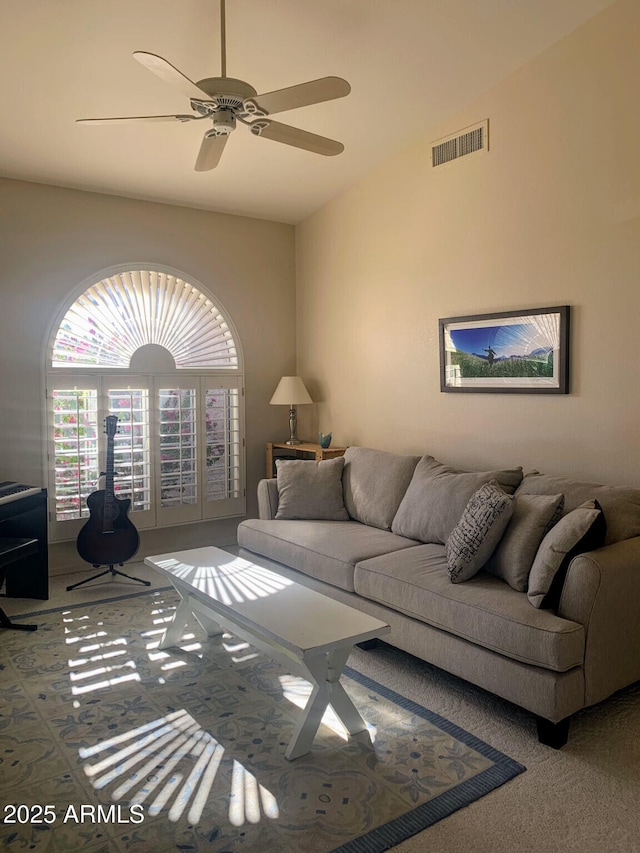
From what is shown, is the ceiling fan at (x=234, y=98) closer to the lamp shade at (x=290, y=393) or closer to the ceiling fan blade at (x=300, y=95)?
the ceiling fan blade at (x=300, y=95)

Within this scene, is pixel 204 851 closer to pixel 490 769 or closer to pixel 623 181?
pixel 490 769

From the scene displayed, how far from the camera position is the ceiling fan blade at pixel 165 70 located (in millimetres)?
2327

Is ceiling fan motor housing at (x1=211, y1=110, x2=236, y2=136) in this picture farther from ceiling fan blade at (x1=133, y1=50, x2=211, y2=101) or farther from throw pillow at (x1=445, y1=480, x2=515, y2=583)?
throw pillow at (x1=445, y1=480, x2=515, y2=583)

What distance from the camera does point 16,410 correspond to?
4453mm

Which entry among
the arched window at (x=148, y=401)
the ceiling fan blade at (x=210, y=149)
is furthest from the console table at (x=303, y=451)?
the ceiling fan blade at (x=210, y=149)

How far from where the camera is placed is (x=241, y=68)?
3.39 meters

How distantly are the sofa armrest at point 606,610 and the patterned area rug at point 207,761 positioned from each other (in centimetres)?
52

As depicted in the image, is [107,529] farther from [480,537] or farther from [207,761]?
[480,537]

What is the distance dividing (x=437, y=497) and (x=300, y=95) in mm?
2104

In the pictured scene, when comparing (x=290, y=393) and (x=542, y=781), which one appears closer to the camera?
(x=542, y=781)

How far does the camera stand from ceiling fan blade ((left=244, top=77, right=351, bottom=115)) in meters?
2.56

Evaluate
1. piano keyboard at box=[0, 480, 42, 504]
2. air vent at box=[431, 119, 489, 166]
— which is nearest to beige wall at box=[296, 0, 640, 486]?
air vent at box=[431, 119, 489, 166]

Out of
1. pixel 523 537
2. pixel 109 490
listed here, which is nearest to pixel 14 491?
pixel 109 490

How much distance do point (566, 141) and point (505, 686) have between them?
110 inches
